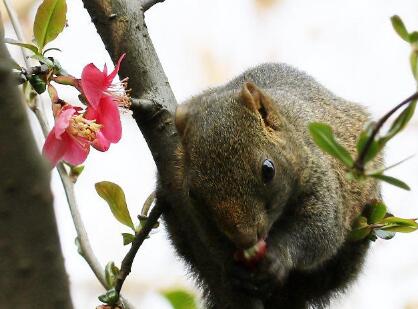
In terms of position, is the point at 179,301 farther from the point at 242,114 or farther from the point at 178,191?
the point at 242,114

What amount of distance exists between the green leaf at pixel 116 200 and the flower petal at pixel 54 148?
63 cm

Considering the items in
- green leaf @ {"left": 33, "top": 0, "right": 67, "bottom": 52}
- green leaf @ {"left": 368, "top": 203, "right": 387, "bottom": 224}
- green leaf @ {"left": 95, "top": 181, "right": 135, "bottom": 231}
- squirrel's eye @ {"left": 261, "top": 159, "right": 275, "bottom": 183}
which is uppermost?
green leaf @ {"left": 33, "top": 0, "right": 67, "bottom": 52}

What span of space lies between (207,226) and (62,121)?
0.91m

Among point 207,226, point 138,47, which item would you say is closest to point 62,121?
point 138,47

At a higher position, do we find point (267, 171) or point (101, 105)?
point (101, 105)

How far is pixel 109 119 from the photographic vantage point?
2.21 metres

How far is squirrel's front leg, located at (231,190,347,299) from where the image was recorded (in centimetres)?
275

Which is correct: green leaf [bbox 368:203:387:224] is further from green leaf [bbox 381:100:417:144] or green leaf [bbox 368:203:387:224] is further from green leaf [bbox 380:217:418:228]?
green leaf [bbox 381:100:417:144]

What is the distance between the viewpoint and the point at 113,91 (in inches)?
89.5

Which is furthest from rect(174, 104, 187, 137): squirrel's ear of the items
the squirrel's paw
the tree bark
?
the tree bark

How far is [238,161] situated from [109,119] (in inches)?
24.1

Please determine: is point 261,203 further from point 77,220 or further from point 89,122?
point 89,122

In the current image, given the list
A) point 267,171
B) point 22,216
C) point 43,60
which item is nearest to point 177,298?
point 267,171

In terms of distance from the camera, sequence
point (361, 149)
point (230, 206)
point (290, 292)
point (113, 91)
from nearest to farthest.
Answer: point (361, 149) < point (113, 91) < point (230, 206) < point (290, 292)
